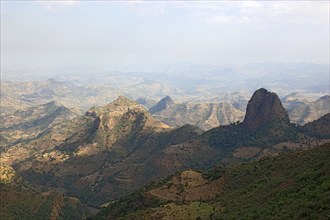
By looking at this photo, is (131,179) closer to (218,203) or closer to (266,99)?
(266,99)

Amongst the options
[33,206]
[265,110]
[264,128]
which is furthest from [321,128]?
[33,206]

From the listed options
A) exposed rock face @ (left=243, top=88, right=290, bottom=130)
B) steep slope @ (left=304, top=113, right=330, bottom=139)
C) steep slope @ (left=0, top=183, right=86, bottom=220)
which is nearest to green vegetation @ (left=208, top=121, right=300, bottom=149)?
exposed rock face @ (left=243, top=88, right=290, bottom=130)

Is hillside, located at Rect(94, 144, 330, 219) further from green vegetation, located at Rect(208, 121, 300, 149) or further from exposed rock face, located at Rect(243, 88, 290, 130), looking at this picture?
exposed rock face, located at Rect(243, 88, 290, 130)

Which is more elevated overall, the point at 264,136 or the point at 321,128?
the point at 321,128

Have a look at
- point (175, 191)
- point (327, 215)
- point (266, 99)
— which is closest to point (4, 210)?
point (175, 191)

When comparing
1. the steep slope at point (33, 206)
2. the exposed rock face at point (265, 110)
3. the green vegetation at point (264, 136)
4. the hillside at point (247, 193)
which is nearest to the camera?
the hillside at point (247, 193)

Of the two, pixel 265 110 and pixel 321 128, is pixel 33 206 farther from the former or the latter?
pixel 321 128

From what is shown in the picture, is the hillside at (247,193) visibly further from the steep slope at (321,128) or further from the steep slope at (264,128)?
the steep slope at (321,128)

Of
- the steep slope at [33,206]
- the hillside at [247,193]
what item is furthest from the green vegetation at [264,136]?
the hillside at [247,193]
